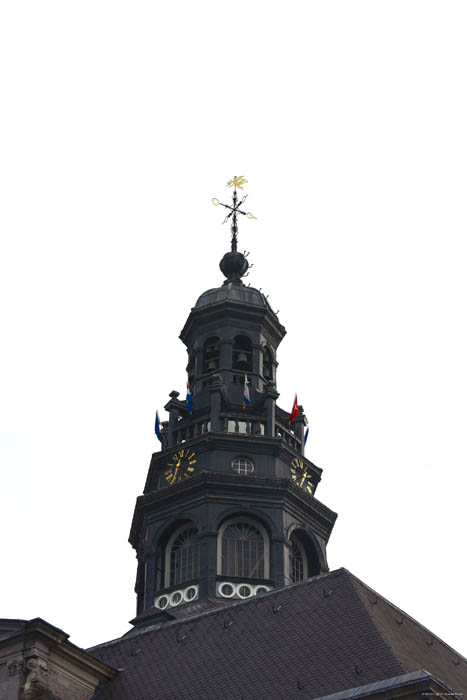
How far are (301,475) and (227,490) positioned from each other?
397cm

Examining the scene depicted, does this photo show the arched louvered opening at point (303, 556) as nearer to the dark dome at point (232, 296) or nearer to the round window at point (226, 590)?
the round window at point (226, 590)

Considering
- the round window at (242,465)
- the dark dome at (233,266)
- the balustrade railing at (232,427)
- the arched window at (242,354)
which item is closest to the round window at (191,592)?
the round window at (242,465)

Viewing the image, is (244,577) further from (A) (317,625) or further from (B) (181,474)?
(A) (317,625)

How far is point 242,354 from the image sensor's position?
60531mm

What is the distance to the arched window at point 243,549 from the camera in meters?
52.2

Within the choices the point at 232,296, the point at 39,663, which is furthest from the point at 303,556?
the point at 39,663

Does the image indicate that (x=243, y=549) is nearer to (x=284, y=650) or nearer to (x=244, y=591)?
(x=244, y=591)

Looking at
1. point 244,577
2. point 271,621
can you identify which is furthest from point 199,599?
point 271,621

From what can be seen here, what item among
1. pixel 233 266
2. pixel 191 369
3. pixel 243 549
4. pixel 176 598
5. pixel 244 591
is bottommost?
pixel 244 591

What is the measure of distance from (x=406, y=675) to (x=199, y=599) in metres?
18.8

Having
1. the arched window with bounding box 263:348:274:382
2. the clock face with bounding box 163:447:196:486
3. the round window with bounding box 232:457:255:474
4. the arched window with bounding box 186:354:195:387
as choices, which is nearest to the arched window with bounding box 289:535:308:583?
the round window with bounding box 232:457:255:474

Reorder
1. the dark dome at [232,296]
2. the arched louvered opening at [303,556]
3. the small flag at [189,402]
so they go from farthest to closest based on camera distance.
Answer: the dark dome at [232,296], the small flag at [189,402], the arched louvered opening at [303,556]

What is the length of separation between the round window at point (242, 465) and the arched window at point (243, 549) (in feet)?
7.54

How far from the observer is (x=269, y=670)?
123ft
